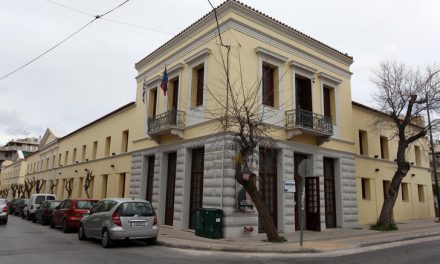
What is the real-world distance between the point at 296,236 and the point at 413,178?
16729 mm

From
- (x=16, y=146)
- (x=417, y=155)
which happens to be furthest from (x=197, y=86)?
(x=16, y=146)

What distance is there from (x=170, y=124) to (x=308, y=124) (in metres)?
6.91

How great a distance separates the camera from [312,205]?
18.5m

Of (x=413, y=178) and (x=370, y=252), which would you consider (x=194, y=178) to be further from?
(x=413, y=178)

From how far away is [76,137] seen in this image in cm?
3778

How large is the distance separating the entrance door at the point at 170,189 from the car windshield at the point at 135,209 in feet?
20.2

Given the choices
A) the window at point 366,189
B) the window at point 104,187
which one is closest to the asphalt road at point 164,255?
the window at point 366,189

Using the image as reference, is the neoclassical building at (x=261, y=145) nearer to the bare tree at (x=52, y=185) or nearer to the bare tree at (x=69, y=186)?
the bare tree at (x=69, y=186)

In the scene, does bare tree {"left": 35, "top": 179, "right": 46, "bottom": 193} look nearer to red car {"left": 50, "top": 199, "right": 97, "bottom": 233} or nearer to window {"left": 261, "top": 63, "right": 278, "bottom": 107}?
red car {"left": 50, "top": 199, "right": 97, "bottom": 233}

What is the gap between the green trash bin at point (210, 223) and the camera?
46.7 feet

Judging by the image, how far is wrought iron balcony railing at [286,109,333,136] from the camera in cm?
Result: 1730

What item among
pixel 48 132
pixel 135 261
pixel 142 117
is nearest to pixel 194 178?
pixel 142 117

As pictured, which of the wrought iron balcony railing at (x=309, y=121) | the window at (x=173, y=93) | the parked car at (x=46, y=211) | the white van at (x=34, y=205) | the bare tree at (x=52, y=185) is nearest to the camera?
the wrought iron balcony railing at (x=309, y=121)

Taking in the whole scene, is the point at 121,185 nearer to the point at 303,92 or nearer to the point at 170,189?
the point at 170,189
